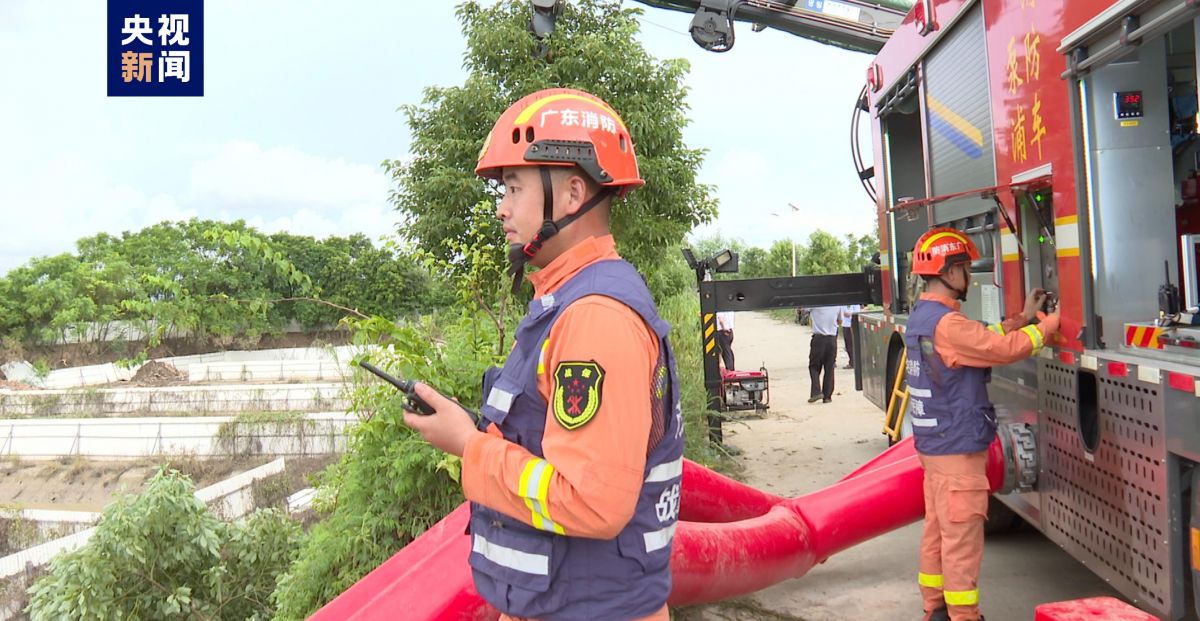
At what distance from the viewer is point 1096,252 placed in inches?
127

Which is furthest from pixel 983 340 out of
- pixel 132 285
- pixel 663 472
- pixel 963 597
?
pixel 132 285

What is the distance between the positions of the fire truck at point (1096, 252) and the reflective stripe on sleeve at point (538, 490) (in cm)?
228

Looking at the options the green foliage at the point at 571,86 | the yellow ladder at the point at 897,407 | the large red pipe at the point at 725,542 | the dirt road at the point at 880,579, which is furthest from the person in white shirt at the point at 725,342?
the large red pipe at the point at 725,542

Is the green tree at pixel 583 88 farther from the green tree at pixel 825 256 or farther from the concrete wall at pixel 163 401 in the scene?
A: the green tree at pixel 825 256

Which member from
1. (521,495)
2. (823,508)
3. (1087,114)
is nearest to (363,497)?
(823,508)

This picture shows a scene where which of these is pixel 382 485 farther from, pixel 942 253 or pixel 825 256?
pixel 825 256

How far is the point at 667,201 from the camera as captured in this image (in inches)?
426

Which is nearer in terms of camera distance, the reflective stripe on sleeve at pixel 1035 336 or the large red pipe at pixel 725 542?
the large red pipe at pixel 725 542

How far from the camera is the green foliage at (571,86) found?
10.4 m

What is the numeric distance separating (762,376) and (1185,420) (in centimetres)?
831

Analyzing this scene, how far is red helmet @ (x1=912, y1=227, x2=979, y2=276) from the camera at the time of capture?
403 centimetres

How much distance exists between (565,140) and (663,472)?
700 mm

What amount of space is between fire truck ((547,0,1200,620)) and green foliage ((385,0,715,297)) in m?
5.90

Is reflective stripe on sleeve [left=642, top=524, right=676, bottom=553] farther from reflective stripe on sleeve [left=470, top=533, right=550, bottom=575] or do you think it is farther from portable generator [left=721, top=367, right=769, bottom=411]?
portable generator [left=721, top=367, right=769, bottom=411]
